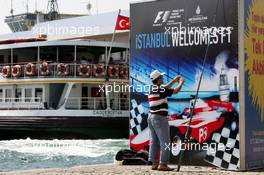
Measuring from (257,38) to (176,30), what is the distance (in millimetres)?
1176

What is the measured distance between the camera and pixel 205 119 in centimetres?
878

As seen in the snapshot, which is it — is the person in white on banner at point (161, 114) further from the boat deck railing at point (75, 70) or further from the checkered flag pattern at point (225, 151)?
the boat deck railing at point (75, 70)

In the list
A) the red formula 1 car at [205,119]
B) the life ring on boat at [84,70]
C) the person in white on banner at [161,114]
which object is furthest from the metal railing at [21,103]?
the person in white on banner at [161,114]

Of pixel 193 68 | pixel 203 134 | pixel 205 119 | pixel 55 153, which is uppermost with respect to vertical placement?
pixel 193 68

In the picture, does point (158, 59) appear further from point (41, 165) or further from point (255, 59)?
point (41, 165)

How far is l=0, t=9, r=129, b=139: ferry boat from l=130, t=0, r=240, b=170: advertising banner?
49.6ft

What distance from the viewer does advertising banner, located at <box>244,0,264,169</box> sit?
27.7 feet

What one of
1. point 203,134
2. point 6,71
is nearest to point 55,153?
point 6,71

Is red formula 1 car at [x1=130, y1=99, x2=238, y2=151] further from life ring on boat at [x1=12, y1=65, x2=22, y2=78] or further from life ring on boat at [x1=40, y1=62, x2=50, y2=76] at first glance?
life ring on boat at [x1=12, y1=65, x2=22, y2=78]

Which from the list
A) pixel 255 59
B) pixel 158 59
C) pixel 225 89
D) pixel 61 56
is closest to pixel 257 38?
pixel 255 59

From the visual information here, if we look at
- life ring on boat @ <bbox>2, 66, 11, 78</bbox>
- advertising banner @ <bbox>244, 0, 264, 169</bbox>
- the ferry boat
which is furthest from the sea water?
advertising banner @ <bbox>244, 0, 264, 169</bbox>

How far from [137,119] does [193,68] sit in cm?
135

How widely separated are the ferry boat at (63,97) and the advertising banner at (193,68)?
49.6 ft

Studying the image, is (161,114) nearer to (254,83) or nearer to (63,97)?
(254,83)
